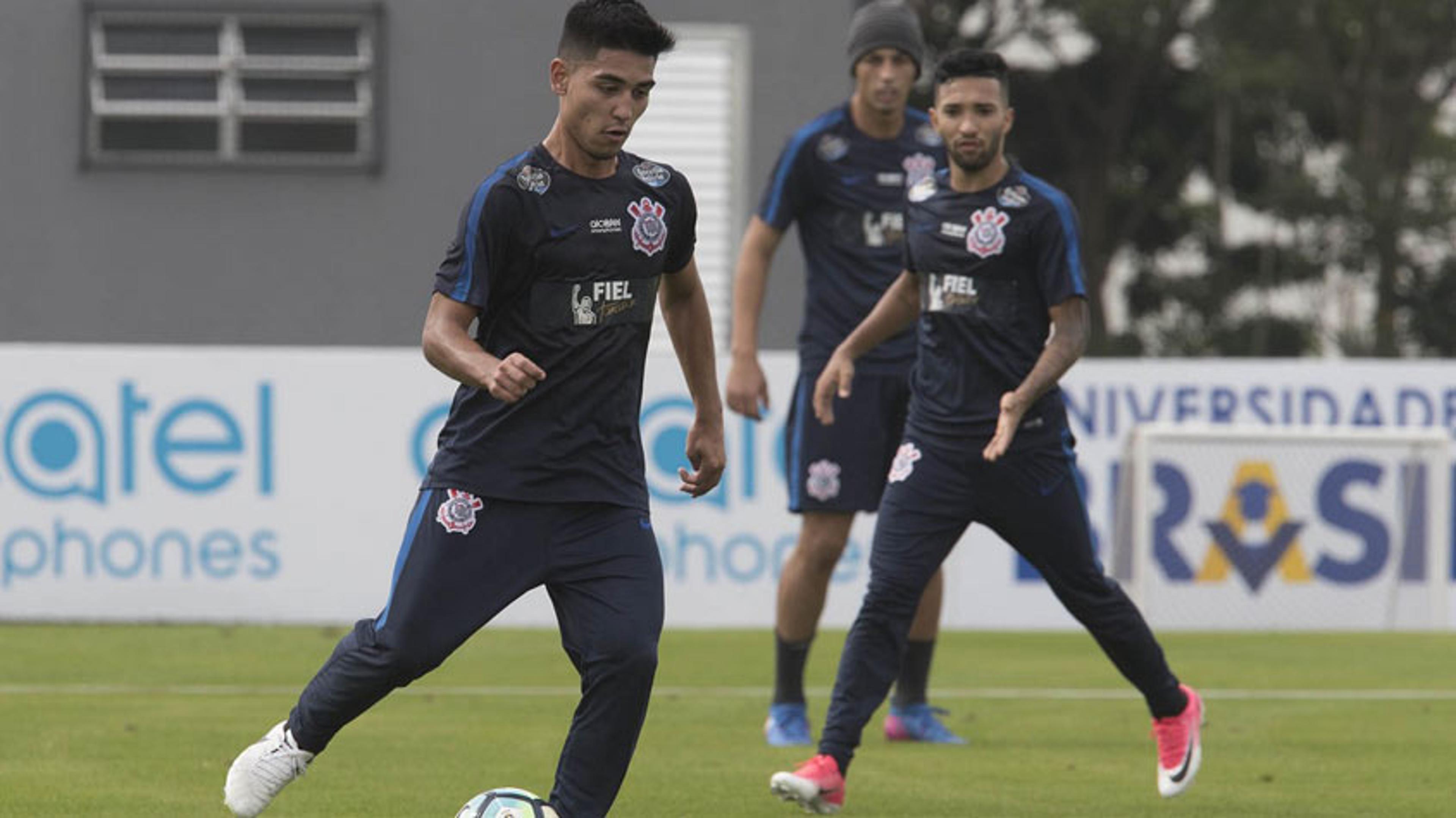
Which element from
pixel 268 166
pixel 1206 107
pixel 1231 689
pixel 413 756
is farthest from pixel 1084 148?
pixel 413 756

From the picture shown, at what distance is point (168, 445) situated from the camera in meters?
14.9

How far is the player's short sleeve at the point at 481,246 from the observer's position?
6.11m

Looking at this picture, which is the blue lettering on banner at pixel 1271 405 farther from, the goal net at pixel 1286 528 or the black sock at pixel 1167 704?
the black sock at pixel 1167 704

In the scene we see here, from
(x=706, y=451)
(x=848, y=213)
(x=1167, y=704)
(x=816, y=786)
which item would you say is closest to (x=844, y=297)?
(x=848, y=213)

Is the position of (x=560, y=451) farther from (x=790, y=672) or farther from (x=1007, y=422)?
(x=790, y=672)

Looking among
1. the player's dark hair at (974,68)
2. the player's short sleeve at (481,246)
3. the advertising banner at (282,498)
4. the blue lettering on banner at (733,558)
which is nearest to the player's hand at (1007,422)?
the player's dark hair at (974,68)

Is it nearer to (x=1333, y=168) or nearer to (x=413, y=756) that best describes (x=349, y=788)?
(x=413, y=756)

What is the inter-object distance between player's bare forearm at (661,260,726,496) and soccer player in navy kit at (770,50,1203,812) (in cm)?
135

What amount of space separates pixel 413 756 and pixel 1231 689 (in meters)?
4.28

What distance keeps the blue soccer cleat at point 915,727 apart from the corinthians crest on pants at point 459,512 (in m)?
3.77

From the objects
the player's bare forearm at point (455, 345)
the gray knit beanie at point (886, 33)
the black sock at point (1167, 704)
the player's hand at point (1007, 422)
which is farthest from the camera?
the gray knit beanie at point (886, 33)

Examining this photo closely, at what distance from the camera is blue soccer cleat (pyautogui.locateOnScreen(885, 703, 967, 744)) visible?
9.69 metres

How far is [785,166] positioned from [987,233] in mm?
1787

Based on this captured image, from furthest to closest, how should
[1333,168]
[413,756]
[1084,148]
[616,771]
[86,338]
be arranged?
1. [1084,148]
2. [1333,168]
3. [86,338]
4. [413,756]
5. [616,771]
